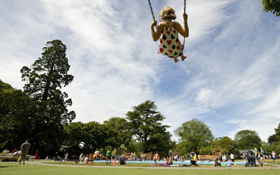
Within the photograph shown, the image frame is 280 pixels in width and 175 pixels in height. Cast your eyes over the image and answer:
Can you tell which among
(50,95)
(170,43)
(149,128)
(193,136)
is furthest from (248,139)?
(170,43)

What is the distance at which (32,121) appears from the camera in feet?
108

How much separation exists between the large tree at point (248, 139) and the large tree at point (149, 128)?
74.8 meters

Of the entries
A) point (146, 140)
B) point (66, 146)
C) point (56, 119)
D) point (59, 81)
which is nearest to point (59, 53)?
point (59, 81)

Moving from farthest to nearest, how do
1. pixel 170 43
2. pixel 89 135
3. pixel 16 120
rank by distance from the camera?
1. pixel 89 135
2. pixel 16 120
3. pixel 170 43

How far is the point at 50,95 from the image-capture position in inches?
1443

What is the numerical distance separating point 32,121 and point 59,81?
10101mm

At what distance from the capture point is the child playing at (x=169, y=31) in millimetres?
4350

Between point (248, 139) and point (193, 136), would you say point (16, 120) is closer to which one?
point (193, 136)

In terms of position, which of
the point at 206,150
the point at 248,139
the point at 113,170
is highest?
the point at 248,139

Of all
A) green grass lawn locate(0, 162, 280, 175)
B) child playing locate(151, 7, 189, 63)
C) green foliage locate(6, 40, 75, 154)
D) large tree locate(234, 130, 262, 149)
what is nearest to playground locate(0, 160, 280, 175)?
green grass lawn locate(0, 162, 280, 175)

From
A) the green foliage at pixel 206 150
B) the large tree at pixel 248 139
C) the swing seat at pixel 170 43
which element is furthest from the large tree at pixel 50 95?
the large tree at pixel 248 139

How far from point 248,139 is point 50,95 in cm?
11832

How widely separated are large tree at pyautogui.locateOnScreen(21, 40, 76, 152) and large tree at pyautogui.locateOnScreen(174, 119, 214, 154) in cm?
5401

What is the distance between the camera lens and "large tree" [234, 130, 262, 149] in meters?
106
